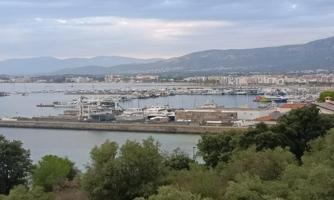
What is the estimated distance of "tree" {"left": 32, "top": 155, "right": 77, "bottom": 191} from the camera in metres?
7.35

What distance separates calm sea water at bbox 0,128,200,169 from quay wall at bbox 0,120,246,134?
1.96 ft

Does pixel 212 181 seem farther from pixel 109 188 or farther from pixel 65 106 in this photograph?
pixel 65 106

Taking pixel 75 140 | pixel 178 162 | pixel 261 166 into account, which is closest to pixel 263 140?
pixel 178 162

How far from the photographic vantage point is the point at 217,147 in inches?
357

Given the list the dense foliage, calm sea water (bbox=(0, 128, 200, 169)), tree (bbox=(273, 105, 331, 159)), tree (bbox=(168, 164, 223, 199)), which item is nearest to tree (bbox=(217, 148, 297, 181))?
the dense foliage

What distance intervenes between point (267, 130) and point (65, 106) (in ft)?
89.4

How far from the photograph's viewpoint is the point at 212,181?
5.12m

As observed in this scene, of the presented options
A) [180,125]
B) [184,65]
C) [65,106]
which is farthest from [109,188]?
[184,65]

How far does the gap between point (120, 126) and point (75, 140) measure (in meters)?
3.52

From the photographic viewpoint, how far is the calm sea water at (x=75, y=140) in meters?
15.0

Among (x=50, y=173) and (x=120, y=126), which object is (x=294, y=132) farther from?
(x=120, y=126)

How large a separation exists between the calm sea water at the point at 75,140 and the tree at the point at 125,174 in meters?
7.03

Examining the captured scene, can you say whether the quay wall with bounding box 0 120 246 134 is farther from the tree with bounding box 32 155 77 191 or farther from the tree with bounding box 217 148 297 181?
the tree with bounding box 217 148 297 181

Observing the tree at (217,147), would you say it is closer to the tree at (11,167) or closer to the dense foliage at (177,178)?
the dense foliage at (177,178)
